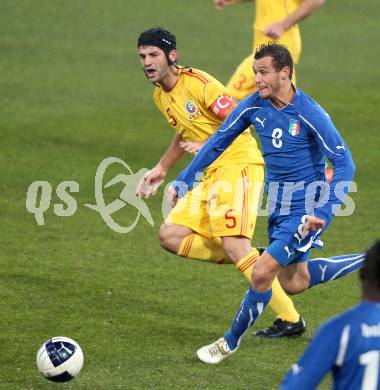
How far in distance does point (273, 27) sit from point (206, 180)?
4.39 meters

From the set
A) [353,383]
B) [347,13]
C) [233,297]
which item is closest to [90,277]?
[233,297]

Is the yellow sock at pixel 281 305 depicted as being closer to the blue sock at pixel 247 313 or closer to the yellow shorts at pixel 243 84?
the blue sock at pixel 247 313

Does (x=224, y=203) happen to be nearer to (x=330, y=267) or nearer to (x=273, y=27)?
(x=330, y=267)

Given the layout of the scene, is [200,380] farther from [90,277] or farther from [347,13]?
[347,13]

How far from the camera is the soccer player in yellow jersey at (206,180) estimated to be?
28.7 feet

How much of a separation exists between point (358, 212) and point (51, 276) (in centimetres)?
395

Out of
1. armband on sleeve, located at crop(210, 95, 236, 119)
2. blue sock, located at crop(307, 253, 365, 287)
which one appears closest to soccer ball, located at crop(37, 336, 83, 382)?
blue sock, located at crop(307, 253, 365, 287)

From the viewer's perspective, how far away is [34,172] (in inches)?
541

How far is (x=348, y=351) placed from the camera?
15.2 feet

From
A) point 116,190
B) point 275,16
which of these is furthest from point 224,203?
point 275,16

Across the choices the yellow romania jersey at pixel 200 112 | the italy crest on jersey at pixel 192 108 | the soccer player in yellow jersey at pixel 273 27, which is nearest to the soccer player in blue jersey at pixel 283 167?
the yellow romania jersey at pixel 200 112

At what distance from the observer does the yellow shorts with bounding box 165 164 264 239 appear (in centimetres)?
876

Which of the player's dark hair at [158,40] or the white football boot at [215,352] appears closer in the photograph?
the white football boot at [215,352]

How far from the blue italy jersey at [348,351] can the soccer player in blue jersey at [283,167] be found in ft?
10.4
